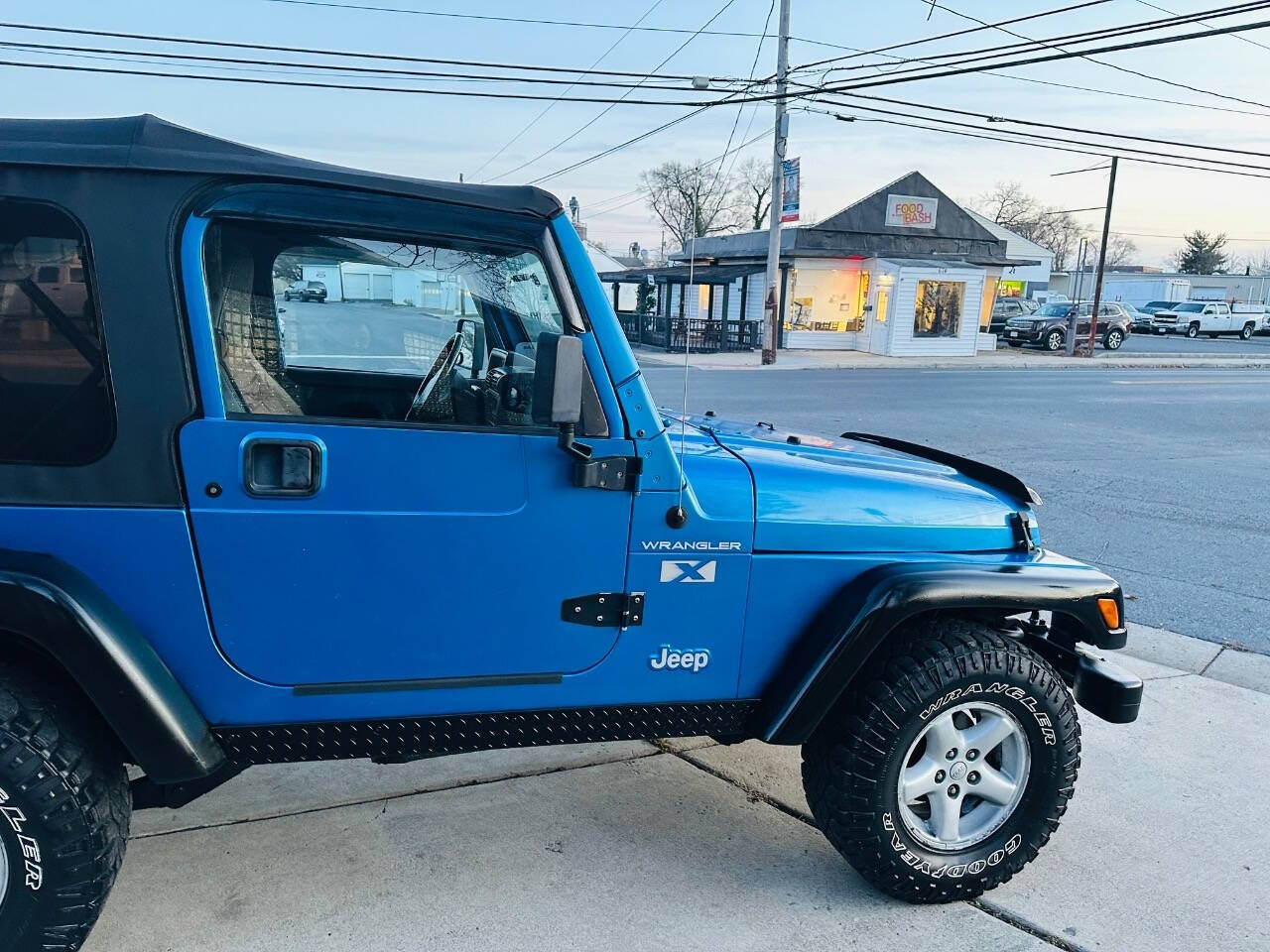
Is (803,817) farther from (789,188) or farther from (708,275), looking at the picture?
(708,275)

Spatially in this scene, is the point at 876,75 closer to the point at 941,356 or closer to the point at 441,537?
the point at 941,356

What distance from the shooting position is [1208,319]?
45.8 m

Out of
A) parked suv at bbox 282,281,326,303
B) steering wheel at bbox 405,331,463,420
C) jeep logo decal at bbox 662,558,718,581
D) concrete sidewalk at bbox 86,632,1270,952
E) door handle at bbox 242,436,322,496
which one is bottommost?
concrete sidewalk at bbox 86,632,1270,952

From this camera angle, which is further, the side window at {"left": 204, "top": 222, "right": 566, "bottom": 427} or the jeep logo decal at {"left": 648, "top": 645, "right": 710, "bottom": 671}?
the jeep logo decal at {"left": 648, "top": 645, "right": 710, "bottom": 671}

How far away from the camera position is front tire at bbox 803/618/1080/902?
8.61ft

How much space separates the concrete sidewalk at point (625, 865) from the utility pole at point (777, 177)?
19.3 m

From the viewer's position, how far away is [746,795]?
333cm

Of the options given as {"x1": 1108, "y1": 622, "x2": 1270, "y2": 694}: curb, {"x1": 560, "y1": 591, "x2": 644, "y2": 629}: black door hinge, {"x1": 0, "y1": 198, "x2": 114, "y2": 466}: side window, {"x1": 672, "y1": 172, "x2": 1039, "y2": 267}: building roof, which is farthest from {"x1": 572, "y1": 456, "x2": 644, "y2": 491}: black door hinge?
{"x1": 672, "y1": 172, "x2": 1039, "y2": 267}: building roof

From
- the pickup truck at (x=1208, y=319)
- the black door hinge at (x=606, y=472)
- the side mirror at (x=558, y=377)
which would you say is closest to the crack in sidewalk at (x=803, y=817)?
the black door hinge at (x=606, y=472)

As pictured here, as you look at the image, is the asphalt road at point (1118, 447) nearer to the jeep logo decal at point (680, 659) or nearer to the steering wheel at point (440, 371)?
the jeep logo decal at point (680, 659)

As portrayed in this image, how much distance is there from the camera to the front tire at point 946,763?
262 centimetres

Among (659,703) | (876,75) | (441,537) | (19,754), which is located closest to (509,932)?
(659,703)

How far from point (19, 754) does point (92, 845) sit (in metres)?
0.28

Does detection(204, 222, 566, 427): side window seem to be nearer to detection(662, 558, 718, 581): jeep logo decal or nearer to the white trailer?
detection(662, 558, 718, 581): jeep logo decal
